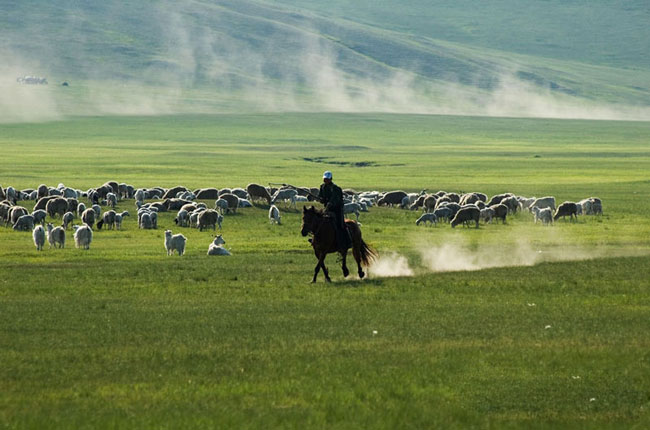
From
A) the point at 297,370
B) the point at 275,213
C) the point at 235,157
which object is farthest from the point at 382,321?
the point at 235,157

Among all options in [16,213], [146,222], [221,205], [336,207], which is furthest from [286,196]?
[336,207]

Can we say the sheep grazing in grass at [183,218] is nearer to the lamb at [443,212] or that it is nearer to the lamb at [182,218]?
the lamb at [182,218]

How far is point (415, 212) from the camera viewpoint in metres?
46.5

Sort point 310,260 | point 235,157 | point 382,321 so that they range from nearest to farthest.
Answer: point 382,321 < point 310,260 < point 235,157

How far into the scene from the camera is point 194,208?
40531 millimetres

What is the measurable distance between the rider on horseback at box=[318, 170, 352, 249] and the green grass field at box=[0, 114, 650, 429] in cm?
89

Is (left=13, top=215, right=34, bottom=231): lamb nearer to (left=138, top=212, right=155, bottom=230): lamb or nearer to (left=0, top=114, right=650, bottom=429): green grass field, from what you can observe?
(left=0, top=114, right=650, bottom=429): green grass field

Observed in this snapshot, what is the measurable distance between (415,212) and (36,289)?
90.2 ft

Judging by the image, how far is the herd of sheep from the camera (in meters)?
32.2

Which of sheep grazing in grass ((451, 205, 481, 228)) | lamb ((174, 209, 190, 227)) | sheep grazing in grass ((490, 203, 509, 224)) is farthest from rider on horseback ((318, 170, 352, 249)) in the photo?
sheep grazing in grass ((490, 203, 509, 224))

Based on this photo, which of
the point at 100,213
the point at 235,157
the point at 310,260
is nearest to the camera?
the point at 310,260

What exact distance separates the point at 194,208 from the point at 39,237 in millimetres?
9967

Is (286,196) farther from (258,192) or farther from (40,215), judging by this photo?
(40,215)

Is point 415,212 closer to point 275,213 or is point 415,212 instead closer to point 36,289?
point 275,213
